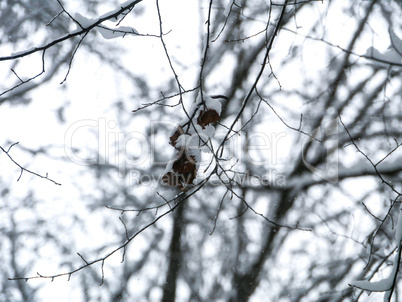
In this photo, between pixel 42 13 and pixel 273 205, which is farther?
pixel 273 205

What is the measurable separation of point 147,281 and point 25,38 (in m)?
2.98

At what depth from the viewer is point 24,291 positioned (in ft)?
12.9

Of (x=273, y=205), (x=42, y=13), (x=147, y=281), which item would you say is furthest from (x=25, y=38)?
(x=273, y=205)

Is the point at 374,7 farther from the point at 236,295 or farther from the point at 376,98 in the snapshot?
the point at 236,295

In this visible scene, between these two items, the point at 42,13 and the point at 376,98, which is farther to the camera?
the point at 376,98

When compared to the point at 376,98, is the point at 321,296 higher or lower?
lower

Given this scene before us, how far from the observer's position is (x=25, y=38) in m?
3.93

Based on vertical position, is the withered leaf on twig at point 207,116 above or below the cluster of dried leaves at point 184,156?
above

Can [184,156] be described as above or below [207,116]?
below

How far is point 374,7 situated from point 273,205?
2453 millimetres

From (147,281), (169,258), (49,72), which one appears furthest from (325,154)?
(49,72)

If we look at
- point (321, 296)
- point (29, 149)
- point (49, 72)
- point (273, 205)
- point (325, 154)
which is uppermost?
point (49, 72)

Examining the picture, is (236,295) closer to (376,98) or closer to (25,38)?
(376,98)

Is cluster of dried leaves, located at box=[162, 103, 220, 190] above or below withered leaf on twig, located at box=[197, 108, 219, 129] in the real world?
below
